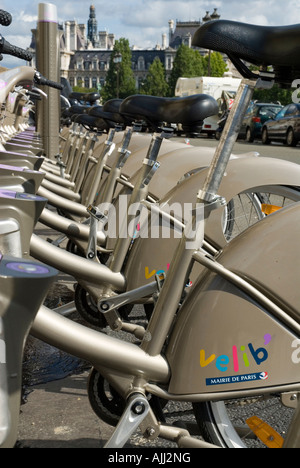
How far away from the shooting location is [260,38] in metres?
1.57

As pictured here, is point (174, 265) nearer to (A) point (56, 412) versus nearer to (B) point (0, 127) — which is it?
(A) point (56, 412)

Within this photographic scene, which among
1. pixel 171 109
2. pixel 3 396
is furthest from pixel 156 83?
pixel 3 396

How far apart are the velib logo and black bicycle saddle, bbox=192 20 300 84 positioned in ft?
2.27

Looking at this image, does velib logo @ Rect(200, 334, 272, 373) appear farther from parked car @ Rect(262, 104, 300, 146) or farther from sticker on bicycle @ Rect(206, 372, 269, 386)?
parked car @ Rect(262, 104, 300, 146)

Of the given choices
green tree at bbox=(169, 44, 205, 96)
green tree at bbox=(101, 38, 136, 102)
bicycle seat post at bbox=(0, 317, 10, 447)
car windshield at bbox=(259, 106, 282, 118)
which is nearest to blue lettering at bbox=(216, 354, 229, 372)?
bicycle seat post at bbox=(0, 317, 10, 447)

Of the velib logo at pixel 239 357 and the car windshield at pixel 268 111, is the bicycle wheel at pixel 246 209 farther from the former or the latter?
the car windshield at pixel 268 111

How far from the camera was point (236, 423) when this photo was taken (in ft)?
6.19

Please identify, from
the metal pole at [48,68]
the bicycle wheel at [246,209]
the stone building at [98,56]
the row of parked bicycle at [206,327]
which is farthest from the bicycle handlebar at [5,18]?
the stone building at [98,56]

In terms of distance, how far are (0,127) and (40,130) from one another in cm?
400

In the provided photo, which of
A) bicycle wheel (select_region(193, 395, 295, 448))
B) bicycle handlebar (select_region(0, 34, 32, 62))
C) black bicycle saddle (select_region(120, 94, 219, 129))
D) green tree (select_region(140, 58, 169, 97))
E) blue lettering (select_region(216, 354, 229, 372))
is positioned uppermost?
bicycle handlebar (select_region(0, 34, 32, 62))

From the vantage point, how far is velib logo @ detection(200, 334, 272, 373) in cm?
170

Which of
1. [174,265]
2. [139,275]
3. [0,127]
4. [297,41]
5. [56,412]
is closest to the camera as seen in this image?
[297,41]

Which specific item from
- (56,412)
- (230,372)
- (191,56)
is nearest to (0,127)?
(56,412)

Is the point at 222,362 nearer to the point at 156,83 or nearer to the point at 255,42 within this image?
the point at 255,42
